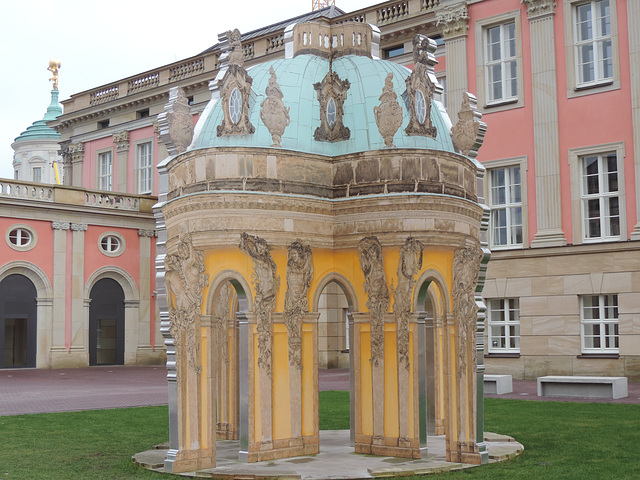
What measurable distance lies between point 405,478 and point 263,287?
11.1 ft

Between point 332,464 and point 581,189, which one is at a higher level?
point 581,189

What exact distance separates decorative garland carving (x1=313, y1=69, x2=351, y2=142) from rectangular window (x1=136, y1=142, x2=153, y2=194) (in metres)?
37.4

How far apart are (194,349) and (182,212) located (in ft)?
6.85

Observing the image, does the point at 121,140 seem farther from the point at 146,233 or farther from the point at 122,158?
the point at 146,233

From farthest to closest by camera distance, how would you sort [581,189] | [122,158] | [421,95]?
1. [122,158]
2. [581,189]
3. [421,95]

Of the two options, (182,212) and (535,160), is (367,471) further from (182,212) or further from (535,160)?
(535,160)

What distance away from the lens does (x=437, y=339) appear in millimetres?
16125

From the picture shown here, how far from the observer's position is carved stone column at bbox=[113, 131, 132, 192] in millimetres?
52178

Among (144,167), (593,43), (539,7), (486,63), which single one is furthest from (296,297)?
(144,167)

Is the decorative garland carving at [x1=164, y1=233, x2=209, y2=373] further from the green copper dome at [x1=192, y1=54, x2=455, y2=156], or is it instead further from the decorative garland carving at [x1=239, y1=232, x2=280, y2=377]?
the green copper dome at [x1=192, y1=54, x2=455, y2=156]

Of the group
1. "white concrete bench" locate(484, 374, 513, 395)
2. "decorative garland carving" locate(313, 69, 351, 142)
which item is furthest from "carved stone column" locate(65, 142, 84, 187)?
"decorative garland carving" locate(313, 69, 351, 142)

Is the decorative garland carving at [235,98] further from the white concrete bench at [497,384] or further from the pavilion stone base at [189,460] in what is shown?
the white concrete bench at [497,384]

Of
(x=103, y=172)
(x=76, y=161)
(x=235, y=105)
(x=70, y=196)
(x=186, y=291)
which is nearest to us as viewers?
(x=186, y=291)

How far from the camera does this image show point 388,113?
13758 mm
